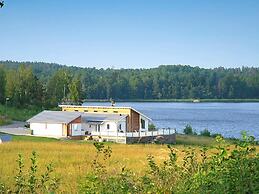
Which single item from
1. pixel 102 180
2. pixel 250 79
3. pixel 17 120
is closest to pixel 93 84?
pixel 250 79

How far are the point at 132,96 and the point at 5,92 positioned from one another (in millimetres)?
109676

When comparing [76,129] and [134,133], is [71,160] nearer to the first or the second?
[134,133]

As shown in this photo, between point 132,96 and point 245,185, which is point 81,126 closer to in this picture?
point 245,185

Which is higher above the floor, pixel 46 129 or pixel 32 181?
pixel 32 181

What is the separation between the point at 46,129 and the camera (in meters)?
46.7

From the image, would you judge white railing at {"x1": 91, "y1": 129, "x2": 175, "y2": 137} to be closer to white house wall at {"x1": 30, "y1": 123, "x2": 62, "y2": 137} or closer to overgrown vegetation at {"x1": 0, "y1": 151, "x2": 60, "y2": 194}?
white house wall at {"x1": 30, "y1": 123, "x2": 62, "y2": 137}

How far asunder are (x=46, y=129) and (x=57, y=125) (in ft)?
4.46

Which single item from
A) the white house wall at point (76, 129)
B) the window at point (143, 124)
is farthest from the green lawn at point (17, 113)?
the window at point (143, 124)

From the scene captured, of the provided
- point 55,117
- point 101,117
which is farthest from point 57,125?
point 101,117

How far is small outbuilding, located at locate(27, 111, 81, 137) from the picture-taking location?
150 feet

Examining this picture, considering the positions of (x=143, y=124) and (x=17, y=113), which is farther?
(x=17, y=113)

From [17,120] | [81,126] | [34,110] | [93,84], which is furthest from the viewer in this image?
[93,84]

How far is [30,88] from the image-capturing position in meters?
81.5

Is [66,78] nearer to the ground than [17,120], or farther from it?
farther from it
